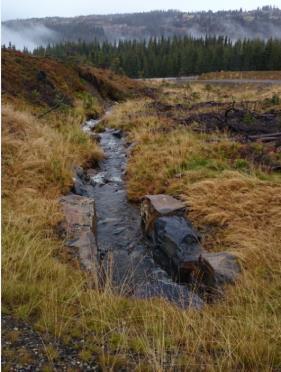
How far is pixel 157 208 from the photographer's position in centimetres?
716

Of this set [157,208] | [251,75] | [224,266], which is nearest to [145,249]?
[157,208]

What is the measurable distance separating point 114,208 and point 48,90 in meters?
12.3

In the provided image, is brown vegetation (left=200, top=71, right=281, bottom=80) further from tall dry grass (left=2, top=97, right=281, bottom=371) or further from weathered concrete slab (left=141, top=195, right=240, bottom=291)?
Result: weathered concrete slab (left=141, top=195, right=240, bottom=291)

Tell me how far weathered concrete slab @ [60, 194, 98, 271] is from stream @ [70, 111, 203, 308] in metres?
0.30

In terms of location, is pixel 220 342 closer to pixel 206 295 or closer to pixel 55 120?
pixel 206 295

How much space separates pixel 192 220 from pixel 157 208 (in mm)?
657

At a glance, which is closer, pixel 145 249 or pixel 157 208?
pixel 145 249

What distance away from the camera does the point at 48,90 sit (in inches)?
750

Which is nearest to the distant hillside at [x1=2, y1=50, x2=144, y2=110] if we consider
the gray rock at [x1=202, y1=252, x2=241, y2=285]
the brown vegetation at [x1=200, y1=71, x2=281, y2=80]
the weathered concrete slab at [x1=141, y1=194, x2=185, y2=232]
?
the weathered concrete slab at [x1=141, y1=194, x2=185, y2=232]

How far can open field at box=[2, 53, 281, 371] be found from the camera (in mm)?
3086

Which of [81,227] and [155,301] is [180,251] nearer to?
[81,227]

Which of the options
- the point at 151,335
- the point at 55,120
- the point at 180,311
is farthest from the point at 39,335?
the point at 55,120

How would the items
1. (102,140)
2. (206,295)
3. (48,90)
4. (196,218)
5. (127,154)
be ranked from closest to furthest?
(206,295)
(196,218)
(127,154)
(102,140)
(48,90)

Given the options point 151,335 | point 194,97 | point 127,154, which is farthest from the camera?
point 194,97
